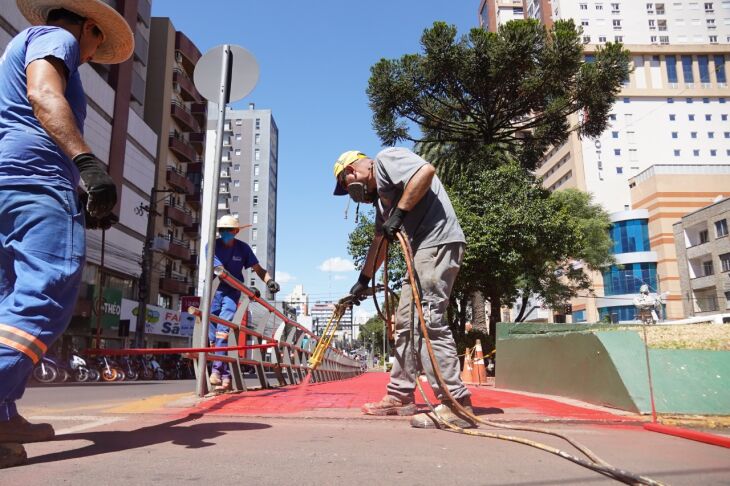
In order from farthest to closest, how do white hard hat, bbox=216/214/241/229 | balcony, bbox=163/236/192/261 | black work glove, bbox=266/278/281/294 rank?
balcony, bbox=163/236/192/261
black work glove, bbox=266/278/281/294
white hard hat, bbox=216/214/241/229

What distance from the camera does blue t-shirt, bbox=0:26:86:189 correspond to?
80.7 inches

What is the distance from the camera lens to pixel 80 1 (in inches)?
95.0

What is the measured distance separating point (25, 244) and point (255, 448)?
1.27m

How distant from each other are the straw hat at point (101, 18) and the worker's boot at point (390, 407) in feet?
8.43

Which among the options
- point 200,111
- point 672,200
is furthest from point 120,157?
point 672,200

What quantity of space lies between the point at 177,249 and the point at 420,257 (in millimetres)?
40003

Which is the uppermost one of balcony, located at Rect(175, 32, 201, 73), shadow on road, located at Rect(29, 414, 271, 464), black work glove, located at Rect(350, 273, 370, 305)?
balcony, located at Rect(175, 32, 201, 73)

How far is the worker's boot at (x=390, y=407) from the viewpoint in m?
3.37

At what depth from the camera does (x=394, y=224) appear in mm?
3215

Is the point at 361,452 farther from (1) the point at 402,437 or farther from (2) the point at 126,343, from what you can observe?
(2) the point at 126,343

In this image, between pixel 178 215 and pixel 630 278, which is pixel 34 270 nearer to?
pixel 178 215

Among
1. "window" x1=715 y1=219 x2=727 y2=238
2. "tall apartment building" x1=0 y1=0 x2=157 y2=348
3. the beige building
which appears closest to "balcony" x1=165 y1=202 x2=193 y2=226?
"tall apartment building" x1=0 y1=0 x2=157 y2=348

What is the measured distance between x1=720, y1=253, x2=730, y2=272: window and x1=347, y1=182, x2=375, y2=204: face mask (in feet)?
151

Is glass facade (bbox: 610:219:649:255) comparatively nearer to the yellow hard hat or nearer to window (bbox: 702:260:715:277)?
window (bbox: 702:260:715:277)
